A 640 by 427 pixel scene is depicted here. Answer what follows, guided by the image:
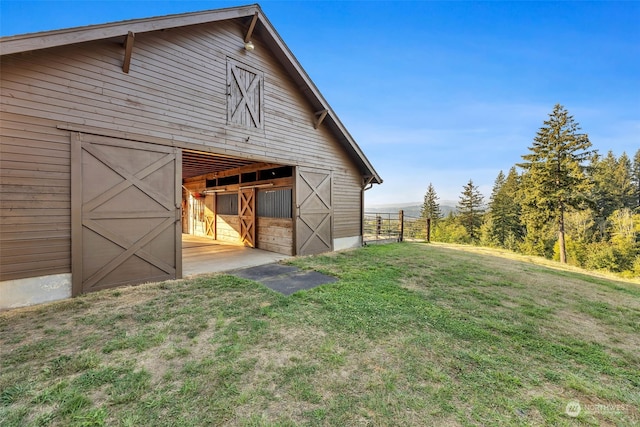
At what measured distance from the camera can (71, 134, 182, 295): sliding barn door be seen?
416 cm

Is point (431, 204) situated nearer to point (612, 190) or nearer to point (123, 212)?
point (612, 190)

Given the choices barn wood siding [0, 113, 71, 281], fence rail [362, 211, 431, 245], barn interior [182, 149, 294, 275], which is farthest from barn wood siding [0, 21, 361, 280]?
fence rail [362, 211, 431, 245]

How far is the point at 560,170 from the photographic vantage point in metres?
18.8

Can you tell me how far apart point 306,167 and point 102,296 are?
577 cm

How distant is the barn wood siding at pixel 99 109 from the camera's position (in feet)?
12.1

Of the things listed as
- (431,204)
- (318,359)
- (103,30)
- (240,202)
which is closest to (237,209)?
(240,202)

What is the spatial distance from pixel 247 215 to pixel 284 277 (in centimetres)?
513

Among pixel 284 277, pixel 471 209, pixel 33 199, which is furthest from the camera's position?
pixel 471 209

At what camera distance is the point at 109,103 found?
4.46 meters

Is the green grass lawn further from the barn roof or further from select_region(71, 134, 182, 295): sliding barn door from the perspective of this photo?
the barn roof

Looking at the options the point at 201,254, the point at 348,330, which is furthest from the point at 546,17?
the point at 201,254

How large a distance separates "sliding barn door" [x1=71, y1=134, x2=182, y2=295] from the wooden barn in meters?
0.02

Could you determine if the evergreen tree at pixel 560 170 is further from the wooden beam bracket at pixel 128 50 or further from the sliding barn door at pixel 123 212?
the wooden beam bracket at pixel 128 50

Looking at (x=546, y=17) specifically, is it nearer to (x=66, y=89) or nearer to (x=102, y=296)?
(x=66, y=89)
